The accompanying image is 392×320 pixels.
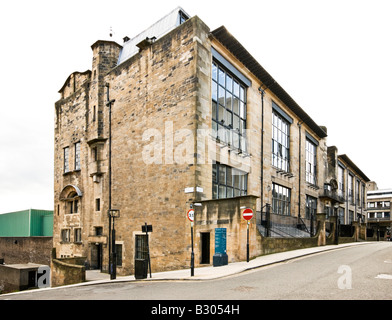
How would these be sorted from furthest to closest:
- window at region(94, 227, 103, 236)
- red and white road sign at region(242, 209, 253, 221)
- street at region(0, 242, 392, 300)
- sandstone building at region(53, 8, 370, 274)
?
window at region(94, 227, 103, 236)
sandstone building at region(53, 8, 370, 274)
red and white road sign at region(242, 209, 253, 221)
street at region(0, 242, 392, 300)

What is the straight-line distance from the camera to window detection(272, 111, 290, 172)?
29516 mm

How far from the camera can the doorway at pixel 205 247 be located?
1799 cm

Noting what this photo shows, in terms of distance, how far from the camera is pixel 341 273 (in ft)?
37.3

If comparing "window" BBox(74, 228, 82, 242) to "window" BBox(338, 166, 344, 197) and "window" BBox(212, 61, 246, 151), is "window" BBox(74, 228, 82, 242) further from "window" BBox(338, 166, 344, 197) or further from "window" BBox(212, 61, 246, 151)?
"window" BBox(338, 166, 344, 197)

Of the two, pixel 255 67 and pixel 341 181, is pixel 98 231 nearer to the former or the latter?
pixel 255 67

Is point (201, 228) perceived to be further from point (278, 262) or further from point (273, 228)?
point (273, 228)

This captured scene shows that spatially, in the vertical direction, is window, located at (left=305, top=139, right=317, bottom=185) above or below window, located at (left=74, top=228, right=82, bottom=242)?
above

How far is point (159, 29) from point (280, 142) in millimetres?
13779

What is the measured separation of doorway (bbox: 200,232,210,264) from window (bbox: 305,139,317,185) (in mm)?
21326

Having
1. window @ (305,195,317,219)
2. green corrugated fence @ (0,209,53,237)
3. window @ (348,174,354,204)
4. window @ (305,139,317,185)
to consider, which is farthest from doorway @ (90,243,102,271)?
window @ (348,174,354,204)

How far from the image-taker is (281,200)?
30.1 m

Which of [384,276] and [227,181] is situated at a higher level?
[227,181]

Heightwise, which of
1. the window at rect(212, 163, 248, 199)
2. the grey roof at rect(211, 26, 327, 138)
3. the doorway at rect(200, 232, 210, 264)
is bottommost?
the doorway at rect(200, 232, 210, 264)
